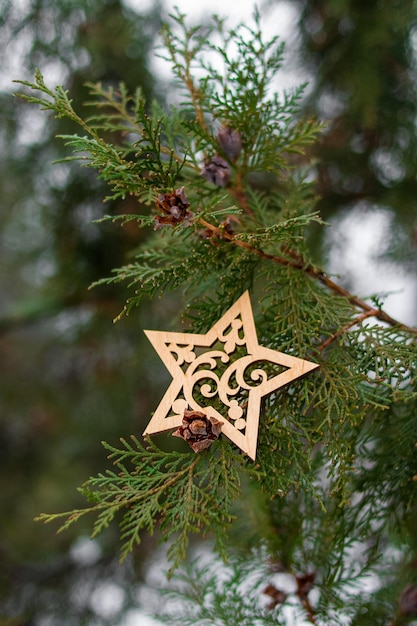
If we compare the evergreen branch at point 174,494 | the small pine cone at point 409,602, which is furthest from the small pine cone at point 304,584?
the evergreen branch at point 174,494

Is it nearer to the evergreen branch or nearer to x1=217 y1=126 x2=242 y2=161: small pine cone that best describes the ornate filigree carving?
the evergreen branch

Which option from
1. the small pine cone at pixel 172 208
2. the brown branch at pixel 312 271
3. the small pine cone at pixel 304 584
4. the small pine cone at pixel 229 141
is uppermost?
the small pine cone at pixel 229 141

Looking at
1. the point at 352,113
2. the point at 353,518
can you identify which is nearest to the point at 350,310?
the point at 353,518

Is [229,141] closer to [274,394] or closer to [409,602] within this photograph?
[274,394]

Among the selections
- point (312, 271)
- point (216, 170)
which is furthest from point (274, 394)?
point (216, 170)

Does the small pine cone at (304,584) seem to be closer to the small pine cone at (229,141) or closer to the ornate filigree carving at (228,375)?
the ornate filigree carving at (228,375)

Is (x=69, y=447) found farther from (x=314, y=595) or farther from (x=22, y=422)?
(x=314, y=595)
